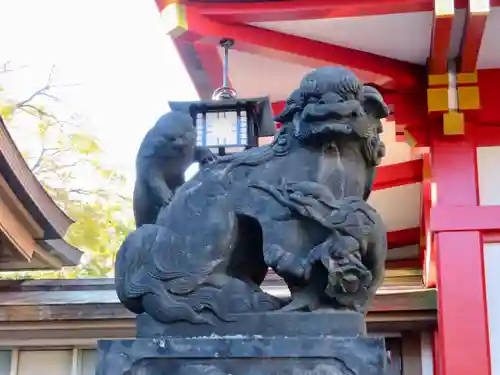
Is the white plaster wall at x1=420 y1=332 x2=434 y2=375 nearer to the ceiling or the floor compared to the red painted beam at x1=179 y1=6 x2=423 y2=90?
nearer to the floor

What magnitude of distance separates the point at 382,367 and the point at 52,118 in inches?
422

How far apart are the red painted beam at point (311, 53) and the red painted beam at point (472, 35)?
16.6 inches

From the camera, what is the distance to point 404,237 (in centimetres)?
822

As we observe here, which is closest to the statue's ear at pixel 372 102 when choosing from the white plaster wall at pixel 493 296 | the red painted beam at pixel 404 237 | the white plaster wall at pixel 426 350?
the white plaster wall at pixel 493 296

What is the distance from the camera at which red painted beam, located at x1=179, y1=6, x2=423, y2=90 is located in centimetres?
467

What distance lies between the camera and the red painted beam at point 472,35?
156 inches

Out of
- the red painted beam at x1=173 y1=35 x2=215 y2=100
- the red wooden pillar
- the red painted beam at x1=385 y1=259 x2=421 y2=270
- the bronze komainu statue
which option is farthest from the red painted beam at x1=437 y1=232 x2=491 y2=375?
the red painted beam at x1=385 y1=259 x2=421 y2=270

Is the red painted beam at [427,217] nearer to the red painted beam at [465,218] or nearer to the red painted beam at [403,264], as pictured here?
the red painted beam at [465,218]

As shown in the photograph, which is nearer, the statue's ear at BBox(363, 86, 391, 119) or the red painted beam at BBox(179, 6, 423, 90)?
the statue's ear at BBox(363, 86, 391, 119)

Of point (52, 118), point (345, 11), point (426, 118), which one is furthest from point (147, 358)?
point (52, 118)

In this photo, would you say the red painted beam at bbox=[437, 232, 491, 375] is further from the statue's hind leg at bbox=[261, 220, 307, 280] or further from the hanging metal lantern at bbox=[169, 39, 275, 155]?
the statue's hind leg at bbox=[261, 220, 307, 280]

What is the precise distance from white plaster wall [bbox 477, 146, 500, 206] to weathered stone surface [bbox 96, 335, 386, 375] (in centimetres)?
294

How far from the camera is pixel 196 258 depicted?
2121mm

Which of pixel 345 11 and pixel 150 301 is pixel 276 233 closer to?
pixel 150 301
